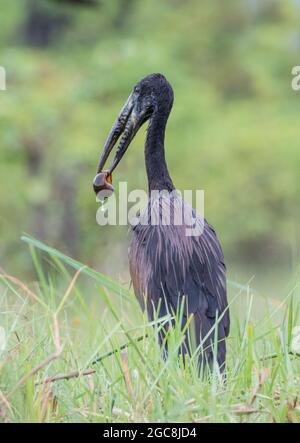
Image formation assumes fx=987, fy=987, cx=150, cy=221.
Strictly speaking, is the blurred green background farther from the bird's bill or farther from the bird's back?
the bird's back

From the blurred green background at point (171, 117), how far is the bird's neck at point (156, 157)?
202 inches

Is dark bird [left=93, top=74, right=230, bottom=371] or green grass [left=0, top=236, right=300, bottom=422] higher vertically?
dark bird [left=93, top=74, right=230, bottom=371]

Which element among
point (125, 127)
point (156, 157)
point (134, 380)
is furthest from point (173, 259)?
point (134, 380)

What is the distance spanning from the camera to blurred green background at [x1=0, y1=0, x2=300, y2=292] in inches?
529

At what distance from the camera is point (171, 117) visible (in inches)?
555

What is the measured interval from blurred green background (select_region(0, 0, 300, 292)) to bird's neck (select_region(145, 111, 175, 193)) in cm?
514

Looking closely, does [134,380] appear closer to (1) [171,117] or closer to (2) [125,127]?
(2) [125,127]

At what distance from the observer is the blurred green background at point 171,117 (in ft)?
44.1

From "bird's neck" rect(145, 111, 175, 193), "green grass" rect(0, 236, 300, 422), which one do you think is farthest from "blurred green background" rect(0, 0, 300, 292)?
"green grass" rect(0, 236, 300, 422)

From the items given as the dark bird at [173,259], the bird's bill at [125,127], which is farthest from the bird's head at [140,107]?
the dark bird at [173,259]

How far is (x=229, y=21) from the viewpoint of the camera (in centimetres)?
1761

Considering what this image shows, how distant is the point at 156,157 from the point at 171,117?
8.81m

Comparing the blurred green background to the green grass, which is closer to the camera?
the green grass
